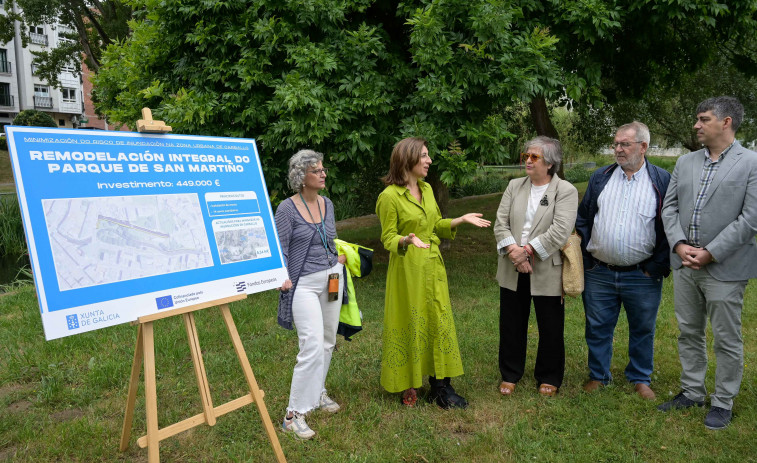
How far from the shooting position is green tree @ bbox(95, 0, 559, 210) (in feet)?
20.5

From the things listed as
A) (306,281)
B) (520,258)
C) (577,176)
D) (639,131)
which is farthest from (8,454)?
(577,176)

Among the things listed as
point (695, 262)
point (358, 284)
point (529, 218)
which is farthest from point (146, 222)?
point (358, 284)

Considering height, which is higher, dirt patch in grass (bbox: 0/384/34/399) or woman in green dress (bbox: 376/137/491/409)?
woman in green dress (bbox: 376/137/491/409)

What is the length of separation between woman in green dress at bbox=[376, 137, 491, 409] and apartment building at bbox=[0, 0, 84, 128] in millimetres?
41068

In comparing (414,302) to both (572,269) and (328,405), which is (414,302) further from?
(572,269)

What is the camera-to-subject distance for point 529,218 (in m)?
4.12

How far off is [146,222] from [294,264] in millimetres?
1098

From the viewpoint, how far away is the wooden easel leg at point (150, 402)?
2805 mm

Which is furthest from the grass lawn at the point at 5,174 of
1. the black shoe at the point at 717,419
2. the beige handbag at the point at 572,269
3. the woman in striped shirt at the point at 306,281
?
the black shoe at the point at 717,419

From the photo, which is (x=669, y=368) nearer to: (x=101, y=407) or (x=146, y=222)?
(x=146, y=222)

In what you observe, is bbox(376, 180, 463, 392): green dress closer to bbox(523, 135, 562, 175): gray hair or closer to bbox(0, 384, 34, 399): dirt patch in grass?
bbox(523, 135, 562, 175): gray hair

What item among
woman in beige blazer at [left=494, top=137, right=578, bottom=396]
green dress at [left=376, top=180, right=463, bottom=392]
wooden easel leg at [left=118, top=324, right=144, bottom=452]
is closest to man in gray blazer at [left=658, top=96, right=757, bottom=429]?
woman in beige blazer at [left=494, top=137, right=578, bottom=396]

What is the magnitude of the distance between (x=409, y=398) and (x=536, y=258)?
1.50 metres

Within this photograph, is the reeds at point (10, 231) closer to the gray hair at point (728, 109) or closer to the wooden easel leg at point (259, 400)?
the wooden easel leg at point (259, 400)
